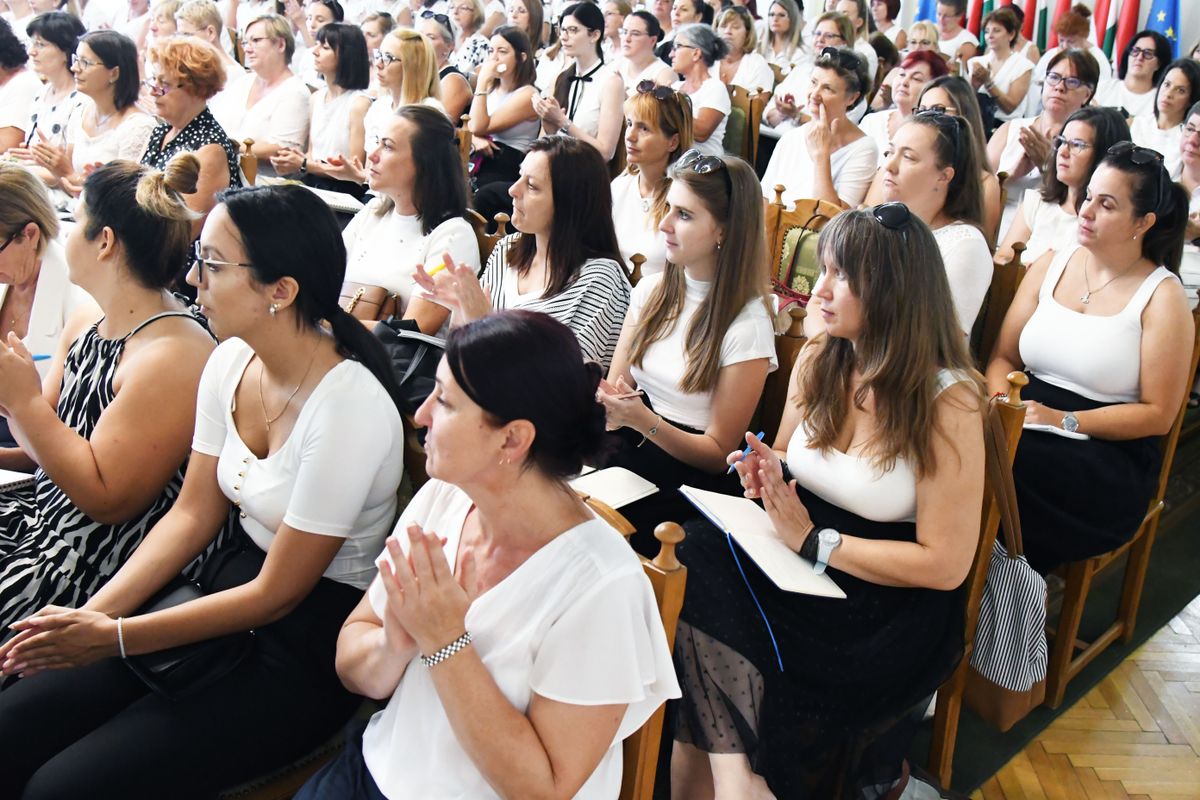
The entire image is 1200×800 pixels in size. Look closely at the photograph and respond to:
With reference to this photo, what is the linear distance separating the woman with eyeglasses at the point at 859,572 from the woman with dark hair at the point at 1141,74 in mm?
4067

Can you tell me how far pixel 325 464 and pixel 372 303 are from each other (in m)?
1.48

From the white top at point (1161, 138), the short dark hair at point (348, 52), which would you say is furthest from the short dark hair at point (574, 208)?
the white top at point (1161, 138)

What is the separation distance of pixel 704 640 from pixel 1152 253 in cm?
155

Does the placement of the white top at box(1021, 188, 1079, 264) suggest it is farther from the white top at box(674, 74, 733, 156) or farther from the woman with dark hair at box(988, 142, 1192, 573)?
the white top at box(674, 74, 733, 156)

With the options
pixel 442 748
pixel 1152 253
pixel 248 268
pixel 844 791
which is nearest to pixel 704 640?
pixel 844 791

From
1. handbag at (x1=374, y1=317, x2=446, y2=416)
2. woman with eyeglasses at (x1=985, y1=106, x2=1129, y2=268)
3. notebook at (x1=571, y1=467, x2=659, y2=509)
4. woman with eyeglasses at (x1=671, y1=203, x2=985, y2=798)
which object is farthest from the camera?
woman with eyeglasses at (x1=985, y1=106, x2=1129, y2=268)

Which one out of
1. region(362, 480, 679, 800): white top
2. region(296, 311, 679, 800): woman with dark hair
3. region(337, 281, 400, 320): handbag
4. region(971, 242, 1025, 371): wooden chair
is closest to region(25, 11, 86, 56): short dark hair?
region(337, 281, 400, 320): handbag

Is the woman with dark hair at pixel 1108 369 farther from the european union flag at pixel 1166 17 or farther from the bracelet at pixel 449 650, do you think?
the european union flag at pixel 1166 17

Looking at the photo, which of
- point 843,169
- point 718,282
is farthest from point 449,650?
point 843,169

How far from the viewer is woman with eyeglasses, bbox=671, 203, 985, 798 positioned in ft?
5.56

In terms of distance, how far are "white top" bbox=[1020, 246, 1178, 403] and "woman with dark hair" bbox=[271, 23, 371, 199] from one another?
2.98 meters

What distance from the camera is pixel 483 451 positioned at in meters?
1.26

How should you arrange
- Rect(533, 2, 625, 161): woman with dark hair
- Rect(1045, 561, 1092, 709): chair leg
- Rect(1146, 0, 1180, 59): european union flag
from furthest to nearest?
Rect(1146, 0, 1180, 59): european union flag, Rect(533, 2, 625, 161): woman with dark hair, Rect(1045, 561, 1092, 709): chair leg

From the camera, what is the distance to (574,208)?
2.68 meters
